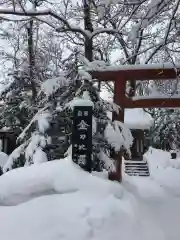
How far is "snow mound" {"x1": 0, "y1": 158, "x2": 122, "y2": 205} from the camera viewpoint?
6535mm

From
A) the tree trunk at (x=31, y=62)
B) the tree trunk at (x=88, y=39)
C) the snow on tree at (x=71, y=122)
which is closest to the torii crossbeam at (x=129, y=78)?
the snow on tree at (x=71, y=122)

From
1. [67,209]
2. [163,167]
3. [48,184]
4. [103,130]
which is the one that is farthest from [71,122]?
[163,167]

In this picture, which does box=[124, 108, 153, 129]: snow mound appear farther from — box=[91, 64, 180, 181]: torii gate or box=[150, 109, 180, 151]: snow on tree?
box=[91, 64, 180, 181]: torii gate

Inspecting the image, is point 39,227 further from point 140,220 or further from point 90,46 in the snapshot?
point 90,46

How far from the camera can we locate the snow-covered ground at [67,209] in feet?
17.9

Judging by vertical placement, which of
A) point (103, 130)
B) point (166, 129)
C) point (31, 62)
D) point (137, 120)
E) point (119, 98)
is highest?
point (31, 62)

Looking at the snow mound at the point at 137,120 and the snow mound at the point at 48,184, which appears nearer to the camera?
the snow mound at the point at 48,184

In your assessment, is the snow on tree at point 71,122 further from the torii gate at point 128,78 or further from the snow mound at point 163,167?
the snow mound at point 163,167

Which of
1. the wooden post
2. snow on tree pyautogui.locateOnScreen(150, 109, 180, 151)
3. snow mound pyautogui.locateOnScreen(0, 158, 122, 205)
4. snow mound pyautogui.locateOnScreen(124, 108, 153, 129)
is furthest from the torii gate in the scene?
snow on tree pyautogui.locateOnScreen(150, 109, 180, 151)

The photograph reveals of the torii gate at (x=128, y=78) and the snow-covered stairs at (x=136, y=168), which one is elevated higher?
the torii gate at (x=128, y=78)

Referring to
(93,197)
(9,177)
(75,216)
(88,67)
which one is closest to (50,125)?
(88,67)

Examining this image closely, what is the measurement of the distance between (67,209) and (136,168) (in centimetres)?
1460

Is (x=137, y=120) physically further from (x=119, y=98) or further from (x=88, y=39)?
(x=119, y=98)

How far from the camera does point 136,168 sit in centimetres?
2020
